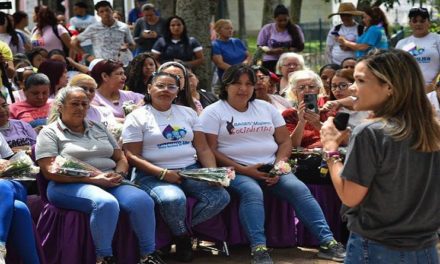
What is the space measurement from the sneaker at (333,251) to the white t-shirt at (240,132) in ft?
2.91

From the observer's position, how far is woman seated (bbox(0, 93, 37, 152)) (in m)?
6.76

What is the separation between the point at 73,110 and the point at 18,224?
103cm

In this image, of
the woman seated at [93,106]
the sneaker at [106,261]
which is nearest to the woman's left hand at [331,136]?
the sneaker at [106,261]

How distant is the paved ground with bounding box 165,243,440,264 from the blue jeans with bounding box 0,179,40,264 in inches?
48.6

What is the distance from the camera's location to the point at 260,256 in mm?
6297

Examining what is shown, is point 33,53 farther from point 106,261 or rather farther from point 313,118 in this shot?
point 106,261

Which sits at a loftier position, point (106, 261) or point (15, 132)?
point (15, 132)

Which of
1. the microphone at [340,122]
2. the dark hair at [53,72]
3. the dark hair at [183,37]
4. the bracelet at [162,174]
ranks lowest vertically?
the bracelet at [162,174]

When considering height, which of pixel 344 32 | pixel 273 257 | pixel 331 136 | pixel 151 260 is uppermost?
pixel 331 136

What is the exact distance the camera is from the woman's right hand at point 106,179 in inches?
238

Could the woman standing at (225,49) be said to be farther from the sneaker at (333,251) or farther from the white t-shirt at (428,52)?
the sneaker at (333,251)

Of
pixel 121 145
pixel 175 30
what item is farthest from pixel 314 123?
pixel 175 30

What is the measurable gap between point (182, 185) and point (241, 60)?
→ 5.79 m

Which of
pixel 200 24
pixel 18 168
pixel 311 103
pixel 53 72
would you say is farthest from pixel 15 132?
pixel 200 24
